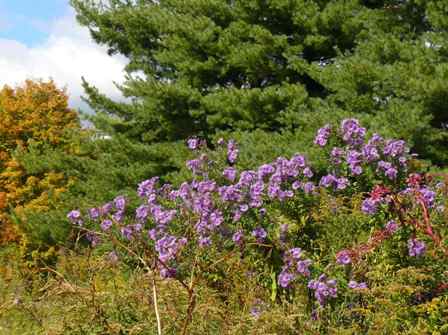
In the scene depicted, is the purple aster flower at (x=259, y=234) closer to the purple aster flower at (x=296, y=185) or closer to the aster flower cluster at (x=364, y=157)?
the purple aster flower at (x=296, y=185)

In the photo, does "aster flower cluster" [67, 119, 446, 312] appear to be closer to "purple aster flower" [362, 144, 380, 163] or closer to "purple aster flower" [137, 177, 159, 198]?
"purple aster flower" [362, 144, 380, 163]

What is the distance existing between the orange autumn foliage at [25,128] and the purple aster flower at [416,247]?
1326 centimetres

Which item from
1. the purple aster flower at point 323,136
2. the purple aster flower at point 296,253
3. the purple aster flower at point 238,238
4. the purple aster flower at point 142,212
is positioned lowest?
the purple aster flower at point 296,253

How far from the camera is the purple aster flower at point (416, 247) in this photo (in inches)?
176

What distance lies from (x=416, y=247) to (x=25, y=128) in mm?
15191

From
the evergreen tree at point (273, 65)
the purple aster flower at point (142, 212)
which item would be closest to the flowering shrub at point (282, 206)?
the purple aster flower at point (142, 212)

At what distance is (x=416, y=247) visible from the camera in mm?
4500

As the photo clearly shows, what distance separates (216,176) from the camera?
266 inches

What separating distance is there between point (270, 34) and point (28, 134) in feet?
29.2

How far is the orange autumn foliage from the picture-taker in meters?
17.0

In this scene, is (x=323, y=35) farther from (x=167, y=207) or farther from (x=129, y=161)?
(x=167, y=207)

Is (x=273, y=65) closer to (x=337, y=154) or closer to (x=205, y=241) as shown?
(x=337, y=154)

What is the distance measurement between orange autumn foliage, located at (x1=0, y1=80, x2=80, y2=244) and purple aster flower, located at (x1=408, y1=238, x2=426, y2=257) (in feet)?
43.5

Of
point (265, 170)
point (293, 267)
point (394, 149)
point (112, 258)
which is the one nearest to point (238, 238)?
point (293, 267)
